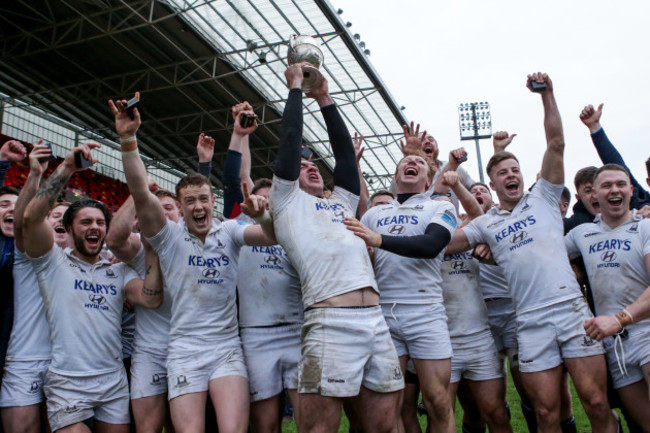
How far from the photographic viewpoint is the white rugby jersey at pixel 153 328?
4.07 m

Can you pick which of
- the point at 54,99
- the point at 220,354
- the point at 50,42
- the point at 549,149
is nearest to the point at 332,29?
the point at 50,42

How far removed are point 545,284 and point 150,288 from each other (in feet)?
9.61

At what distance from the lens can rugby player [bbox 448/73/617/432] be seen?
12.6ft

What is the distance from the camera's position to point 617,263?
13.3 ft

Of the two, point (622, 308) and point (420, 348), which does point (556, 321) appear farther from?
point (420, 348)

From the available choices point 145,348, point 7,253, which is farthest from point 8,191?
point 145,348

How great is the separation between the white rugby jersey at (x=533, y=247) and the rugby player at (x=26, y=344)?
340 cm

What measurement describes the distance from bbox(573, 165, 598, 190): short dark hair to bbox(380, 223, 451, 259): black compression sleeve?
1872 mm

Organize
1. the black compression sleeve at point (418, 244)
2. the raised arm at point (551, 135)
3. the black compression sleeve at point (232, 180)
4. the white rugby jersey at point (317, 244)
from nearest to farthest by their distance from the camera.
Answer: the white rugby jersey at point (317, 244), the black compression sleeve at point (418, 244), the raised arm at point (551, 135), the black compression sleeve at point (232, 180)

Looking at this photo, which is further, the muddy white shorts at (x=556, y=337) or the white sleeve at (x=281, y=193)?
the muddy white shorts at (x=556, y=337)

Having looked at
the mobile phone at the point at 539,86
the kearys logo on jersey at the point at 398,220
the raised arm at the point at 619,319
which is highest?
the mobile phone at the point at 539,86

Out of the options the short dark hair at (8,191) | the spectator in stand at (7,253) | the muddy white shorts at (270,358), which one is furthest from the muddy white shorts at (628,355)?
the short dark hair at (8,191)

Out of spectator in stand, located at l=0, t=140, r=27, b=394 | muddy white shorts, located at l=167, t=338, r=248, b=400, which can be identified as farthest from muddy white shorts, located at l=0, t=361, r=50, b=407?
muddy white shorts, located at l=167, t=338, r=248, b=400

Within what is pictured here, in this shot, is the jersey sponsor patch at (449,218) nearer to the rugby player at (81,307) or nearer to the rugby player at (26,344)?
the rugby player at (81,307)
